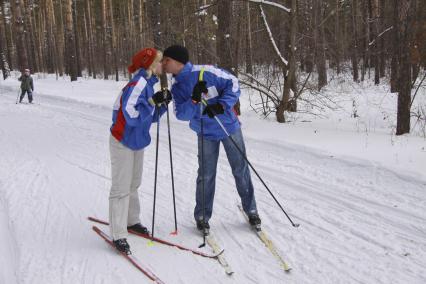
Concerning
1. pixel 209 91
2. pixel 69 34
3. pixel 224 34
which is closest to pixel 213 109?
pixel 209 91

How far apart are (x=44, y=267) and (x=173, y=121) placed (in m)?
7.66

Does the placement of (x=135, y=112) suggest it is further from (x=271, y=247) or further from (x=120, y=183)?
(x=271, y=247)

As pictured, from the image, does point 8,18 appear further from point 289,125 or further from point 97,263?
point 97,263

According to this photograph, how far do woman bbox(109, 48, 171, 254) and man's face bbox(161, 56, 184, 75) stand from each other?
12cm

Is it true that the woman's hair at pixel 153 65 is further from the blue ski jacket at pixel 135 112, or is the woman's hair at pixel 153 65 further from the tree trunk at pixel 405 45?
the tree trunk at pixel 405 45

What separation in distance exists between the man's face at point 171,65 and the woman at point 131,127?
0.12m

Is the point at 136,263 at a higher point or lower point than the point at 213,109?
lower

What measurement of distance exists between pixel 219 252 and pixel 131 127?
1452 millimetres

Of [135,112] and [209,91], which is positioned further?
[209,91]

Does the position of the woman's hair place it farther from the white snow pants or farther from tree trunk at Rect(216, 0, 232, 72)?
tree trunk at Rect(216, 0, 232, 72)

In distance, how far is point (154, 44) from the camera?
16781 millimetres

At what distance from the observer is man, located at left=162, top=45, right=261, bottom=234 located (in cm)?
433

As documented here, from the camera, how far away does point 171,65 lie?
4.34m

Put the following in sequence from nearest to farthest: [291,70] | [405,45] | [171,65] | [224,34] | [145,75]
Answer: [145,75] → [171,65] → [405,45] → [291,70] → [224,34]
